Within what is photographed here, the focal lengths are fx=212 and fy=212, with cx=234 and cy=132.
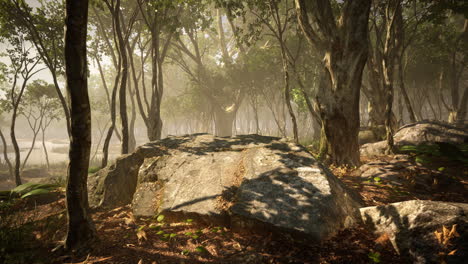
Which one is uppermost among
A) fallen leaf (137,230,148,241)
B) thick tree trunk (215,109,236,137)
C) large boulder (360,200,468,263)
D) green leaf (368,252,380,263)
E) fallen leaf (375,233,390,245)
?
thick tree trunk (215,109,236,137)

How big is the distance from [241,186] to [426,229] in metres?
2.59

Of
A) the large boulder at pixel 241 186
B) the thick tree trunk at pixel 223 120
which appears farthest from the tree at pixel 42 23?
the thick tree trunk at pixel 223 120

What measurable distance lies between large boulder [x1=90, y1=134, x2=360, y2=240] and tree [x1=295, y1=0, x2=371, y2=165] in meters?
2.31

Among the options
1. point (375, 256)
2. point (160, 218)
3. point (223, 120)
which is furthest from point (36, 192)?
point (223, 120)

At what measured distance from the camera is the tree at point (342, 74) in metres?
6.05

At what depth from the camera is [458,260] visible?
86.7 inches

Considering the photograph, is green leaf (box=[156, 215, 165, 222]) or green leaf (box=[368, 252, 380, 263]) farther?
green leaf (box=[156, 215, 165, 222])

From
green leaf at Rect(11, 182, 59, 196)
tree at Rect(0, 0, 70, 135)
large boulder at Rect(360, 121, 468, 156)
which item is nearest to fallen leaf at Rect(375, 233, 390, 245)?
large boulder at Rect(360, 121, 468, 156)

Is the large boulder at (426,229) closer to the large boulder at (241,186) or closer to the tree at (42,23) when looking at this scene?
the large boulder at (241,186)

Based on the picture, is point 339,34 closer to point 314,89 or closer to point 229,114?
point 314,89

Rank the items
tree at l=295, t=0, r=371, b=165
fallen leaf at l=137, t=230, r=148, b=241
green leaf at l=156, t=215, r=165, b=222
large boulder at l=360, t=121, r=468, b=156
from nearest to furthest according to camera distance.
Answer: fallen leaf at l=137, t=230, r=148, b=241 → green leaf at l=156, t=215, r=165, b=222 → tree at l=295, t=0, r=371, b=165 → large boulder at l=360, t=121, r=468, b=156

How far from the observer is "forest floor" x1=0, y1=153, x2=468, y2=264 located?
9.05 feet

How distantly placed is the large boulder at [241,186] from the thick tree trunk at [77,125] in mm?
1235

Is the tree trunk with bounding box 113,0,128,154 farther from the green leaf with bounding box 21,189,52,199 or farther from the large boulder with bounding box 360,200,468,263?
the large boulder with bounding box 360,200,468,263
